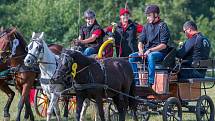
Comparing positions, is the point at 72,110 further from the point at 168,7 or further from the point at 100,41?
the point at 168,7

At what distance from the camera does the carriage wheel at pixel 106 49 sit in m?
11.6

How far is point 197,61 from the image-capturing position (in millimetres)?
11047

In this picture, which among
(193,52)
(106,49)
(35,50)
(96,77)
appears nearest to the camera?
(96,77)

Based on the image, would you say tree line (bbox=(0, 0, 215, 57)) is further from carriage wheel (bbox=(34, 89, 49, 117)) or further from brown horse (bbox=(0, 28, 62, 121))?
brown horse (bbox=(0, 28, 62, 121))

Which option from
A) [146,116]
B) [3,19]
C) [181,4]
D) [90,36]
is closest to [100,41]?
[90,36]

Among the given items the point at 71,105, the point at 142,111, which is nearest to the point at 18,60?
the point at 71,105

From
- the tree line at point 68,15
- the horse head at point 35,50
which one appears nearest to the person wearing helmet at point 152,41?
the horse head at point 35,50

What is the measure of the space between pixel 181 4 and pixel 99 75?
28340 mm

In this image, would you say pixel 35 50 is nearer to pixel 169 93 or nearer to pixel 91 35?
pixel 91 35

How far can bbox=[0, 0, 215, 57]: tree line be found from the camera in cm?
3331

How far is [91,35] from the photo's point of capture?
1212 centimetres

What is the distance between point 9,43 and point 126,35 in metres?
2.34

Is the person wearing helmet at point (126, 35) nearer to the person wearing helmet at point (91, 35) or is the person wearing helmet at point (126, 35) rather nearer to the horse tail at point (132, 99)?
the person wearing helmet at point (91, 35)

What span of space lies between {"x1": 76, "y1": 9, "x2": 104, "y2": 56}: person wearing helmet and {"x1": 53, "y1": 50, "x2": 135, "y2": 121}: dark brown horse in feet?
5.03
